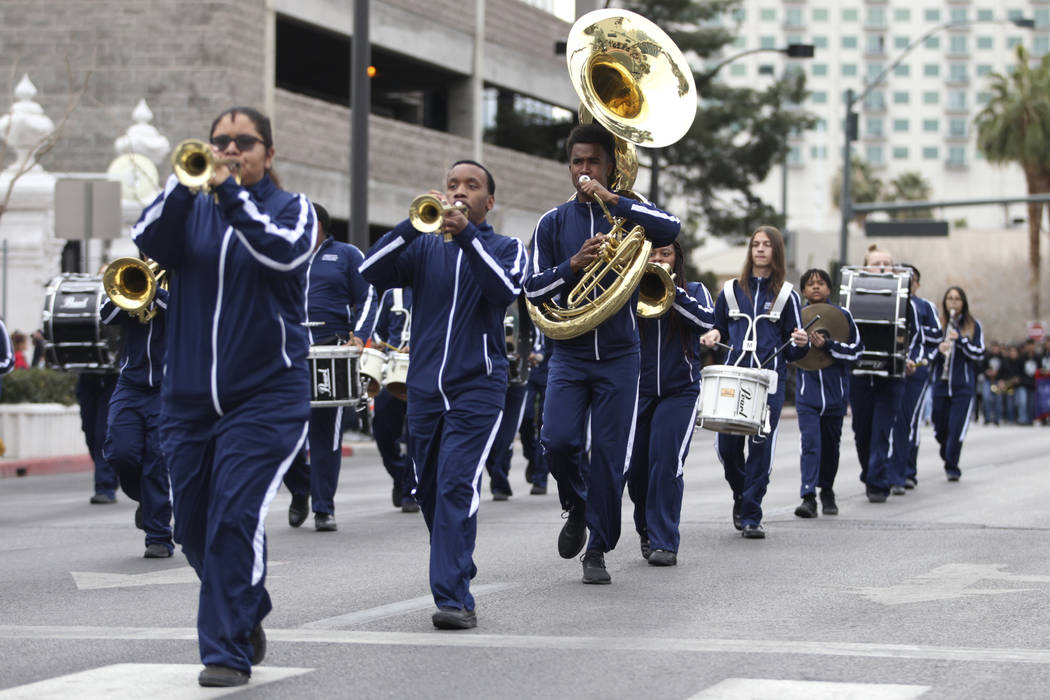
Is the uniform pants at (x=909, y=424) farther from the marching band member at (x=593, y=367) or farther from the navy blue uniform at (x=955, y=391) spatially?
the marching band member at (x=593, y=367)

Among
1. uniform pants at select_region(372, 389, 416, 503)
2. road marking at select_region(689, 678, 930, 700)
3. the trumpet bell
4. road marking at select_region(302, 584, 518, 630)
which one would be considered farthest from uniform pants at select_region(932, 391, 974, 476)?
road marking at select_region(689, 678, 930, 700)

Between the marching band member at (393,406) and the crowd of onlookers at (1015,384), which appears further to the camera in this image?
the crowd of onlookers at (1015,384)

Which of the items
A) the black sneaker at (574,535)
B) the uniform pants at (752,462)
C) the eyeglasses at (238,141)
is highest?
the eyeglasses at (238,141)

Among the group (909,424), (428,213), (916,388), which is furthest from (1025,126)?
(428,213)

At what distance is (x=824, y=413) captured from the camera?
1368 centimetres

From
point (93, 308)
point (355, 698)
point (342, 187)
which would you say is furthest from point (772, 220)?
point (355, 698)

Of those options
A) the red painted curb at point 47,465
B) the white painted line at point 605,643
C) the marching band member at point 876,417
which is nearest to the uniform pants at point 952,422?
the marching band member at point 876,417

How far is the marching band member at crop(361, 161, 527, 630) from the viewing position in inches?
307

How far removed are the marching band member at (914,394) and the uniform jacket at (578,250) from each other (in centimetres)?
730

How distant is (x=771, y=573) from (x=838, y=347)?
13.4 ft

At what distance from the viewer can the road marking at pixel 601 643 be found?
7.11 m

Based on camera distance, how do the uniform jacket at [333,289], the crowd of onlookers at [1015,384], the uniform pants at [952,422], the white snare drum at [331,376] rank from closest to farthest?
the white snare drum at [331,376] → the uniform jacket at [333,289] → the uniform pants at [952,422] → the crowd of onlookers at [1015,384]

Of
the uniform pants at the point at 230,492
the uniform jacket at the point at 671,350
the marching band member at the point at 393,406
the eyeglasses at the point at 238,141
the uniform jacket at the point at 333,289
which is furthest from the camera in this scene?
the marching band member at the point at 393,406

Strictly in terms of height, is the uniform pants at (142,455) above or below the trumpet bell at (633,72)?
below
